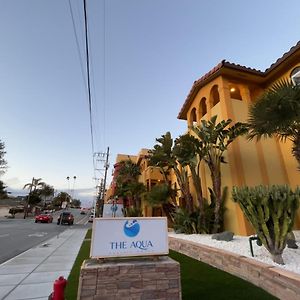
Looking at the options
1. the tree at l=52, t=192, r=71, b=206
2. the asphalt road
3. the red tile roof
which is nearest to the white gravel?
the asphalt road

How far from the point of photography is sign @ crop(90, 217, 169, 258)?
4027mm

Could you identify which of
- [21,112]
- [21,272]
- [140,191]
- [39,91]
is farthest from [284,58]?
[21,112]

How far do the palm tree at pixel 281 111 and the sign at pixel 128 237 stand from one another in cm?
531

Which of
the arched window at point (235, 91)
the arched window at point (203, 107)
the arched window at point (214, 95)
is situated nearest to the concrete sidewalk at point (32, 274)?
the arched window at point (214, 95)

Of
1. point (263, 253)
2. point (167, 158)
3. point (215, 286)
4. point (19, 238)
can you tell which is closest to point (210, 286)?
point (215, 286)

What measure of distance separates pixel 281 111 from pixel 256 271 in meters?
4.89

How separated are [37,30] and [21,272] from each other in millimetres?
9224

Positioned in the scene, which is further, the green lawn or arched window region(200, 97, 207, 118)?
arched window region(200, 97, 207, 118)

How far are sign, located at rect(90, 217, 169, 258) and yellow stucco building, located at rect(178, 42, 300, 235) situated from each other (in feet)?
21.7

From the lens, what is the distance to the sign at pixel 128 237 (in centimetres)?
403

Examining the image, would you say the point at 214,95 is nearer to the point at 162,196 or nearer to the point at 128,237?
the point at 162,196

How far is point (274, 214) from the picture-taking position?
17.4 ft

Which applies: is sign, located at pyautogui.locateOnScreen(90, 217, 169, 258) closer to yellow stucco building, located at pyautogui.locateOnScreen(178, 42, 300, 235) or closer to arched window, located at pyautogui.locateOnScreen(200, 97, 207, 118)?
yellow stucco building, located at pyautogui.locateOnScreen(178, 42, 300, 235)

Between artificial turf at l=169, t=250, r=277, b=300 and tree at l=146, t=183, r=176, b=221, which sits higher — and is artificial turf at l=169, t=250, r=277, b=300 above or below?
below
